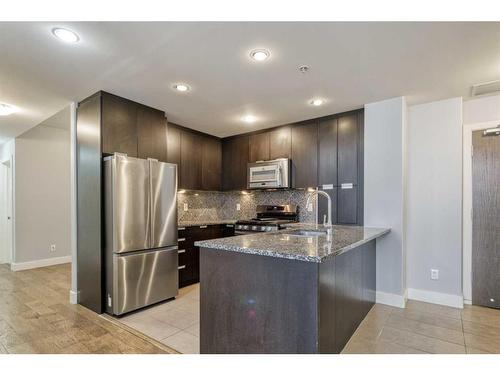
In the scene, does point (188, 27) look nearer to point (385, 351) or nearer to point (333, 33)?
point (333, 33)

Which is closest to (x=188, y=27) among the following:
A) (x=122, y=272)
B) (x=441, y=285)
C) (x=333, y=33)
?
(x=333, y=33)

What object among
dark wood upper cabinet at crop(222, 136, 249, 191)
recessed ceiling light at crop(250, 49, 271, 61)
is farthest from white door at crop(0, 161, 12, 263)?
recessed ceiling light at crop(250, 49, 271, 61)

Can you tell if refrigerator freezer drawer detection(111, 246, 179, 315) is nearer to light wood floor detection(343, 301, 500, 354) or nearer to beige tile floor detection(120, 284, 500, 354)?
beige tile floor detection(120, 284, 500, 354)

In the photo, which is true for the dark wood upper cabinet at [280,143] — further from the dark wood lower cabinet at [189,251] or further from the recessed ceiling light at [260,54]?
the recessed ceiling light at [260,54]

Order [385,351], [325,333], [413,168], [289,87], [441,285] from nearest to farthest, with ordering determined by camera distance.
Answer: [325,333]
[385,351]
[289,87]
[441,285]
[413,168]

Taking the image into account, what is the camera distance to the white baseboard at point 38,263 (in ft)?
16.5

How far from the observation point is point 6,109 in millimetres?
3559

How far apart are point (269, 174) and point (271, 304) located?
9.05 ft

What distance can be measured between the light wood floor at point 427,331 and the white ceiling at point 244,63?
2383 millimetres

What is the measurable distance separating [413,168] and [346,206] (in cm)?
95

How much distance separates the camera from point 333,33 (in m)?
1.98

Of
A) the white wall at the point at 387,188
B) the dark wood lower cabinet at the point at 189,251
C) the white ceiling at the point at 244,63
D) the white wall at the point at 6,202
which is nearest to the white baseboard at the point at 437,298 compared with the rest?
the white wall at the point at 387,188

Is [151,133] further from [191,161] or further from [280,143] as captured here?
[280,143]

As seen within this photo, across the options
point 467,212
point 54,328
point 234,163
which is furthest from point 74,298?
point 467,212
